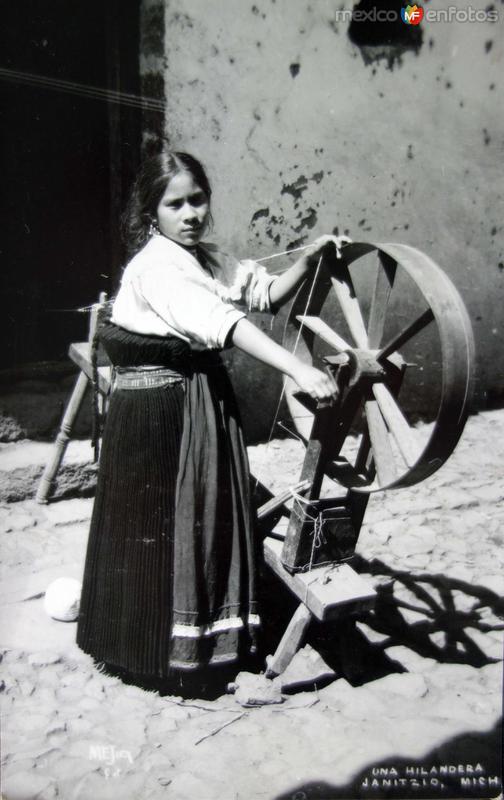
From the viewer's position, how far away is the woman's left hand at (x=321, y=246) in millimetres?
2004

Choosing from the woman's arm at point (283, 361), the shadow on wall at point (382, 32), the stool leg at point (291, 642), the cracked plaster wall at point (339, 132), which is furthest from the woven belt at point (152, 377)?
the shadow on wall at point (382, 32)

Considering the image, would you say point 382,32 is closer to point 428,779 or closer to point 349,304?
point 349,304

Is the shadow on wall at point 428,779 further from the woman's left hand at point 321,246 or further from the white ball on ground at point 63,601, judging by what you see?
the woman's left hand at point 321,246

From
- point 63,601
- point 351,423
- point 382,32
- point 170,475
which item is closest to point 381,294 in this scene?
point 351,423

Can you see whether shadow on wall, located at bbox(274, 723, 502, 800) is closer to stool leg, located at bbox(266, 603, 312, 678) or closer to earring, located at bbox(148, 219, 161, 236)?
stool leg, located at bbox(266, 603, 312, 678)

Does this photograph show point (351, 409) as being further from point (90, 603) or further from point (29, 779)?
point (29, 779)

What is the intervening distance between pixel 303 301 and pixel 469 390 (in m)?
0.80

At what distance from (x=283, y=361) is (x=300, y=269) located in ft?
1.87

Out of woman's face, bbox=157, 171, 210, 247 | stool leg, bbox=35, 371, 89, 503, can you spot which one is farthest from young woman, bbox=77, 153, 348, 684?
stool leg, bbox=35, 371, 89, 503

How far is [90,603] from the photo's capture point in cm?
224

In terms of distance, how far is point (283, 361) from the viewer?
171cm

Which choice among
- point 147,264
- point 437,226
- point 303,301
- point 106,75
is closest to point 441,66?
point 437,226

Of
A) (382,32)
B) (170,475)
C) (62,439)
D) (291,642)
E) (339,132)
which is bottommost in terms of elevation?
(291,642)

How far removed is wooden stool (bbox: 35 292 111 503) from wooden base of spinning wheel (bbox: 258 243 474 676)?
1.05 meters
